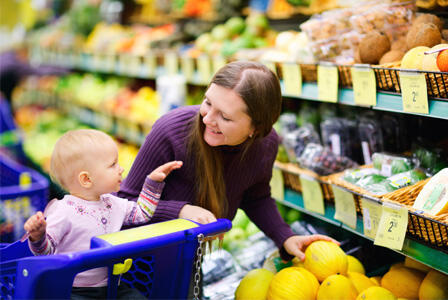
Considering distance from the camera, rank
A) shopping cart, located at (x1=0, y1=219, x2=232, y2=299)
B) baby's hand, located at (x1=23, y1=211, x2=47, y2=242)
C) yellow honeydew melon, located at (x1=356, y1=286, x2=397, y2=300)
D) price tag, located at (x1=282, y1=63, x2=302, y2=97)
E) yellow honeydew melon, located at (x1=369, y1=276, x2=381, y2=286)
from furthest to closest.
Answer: price tag, located at (x1=282, y1=63, x2=302, y2=97) → yellow honeydew melon, located at (x1=369, y1=276, x2=381, y2=286) → yellow honeydew melon, located at (x1=356, y1=286, x2=397, y2=300) → baby's hand, located at (x1=23, y1=211, x2=47, y2=242) → shopping cart, located at (x1=0, y1=219, x2=232, y2=299)

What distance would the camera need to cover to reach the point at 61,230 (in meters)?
1.41

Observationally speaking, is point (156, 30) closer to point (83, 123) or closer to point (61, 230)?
point (83, 123)

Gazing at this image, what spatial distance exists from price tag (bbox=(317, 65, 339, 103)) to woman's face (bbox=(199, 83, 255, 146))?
517mm

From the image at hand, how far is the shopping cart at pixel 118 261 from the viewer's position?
41.3 inches

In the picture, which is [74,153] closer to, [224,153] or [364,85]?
[224,153]

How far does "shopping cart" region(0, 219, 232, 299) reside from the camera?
1.05 m

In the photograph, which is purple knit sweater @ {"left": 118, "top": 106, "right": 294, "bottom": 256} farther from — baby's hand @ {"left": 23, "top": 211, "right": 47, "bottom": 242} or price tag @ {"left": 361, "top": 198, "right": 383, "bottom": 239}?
baby's hand @ {"left": 23, "top": 211, "right": 47, "bottom": 242}

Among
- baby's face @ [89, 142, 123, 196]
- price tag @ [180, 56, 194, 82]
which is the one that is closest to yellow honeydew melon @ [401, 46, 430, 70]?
baby's face @ [89, 142, 123, 196]

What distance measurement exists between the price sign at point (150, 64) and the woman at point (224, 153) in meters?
2.12

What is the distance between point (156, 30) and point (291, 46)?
2.26 metres

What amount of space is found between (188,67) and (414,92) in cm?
197

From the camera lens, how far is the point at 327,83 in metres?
1.97

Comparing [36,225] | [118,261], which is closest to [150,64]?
[36,225]

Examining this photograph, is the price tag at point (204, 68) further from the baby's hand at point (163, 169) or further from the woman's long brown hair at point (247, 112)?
the baby's hand at point (163, 169)
